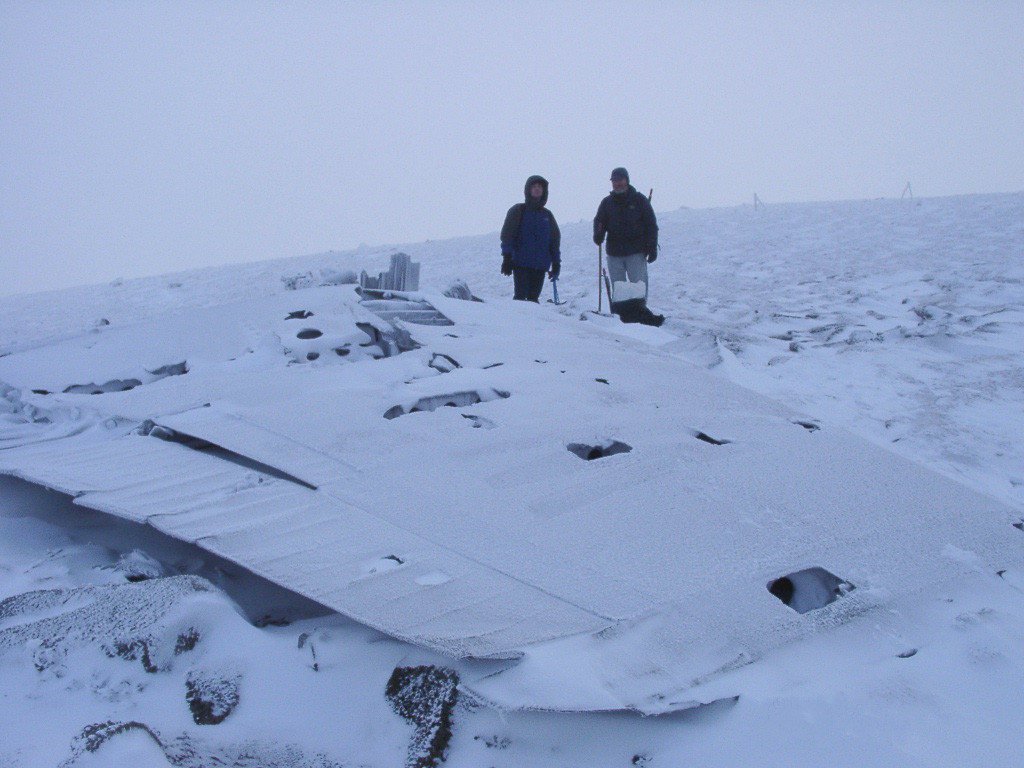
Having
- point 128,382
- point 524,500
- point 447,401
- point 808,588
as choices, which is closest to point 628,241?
point 447,401

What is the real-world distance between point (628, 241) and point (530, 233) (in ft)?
2.72

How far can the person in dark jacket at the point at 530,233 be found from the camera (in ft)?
19.1

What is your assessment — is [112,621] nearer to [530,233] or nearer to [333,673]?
[333,673]

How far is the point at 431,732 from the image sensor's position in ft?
4.38

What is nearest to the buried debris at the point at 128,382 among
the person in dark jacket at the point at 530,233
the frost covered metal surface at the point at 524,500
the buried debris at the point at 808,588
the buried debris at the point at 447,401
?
the frost covered metal surface at the point at 524,500

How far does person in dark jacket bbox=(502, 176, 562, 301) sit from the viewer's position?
582cm

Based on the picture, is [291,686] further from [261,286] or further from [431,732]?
[261,286]

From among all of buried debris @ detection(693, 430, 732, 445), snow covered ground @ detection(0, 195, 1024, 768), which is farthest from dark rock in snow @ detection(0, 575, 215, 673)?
buried debris @ detection(693, 430, 732, 445)

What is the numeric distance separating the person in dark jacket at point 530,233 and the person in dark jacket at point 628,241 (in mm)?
446

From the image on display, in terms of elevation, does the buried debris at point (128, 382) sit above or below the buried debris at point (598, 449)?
above

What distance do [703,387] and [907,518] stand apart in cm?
131

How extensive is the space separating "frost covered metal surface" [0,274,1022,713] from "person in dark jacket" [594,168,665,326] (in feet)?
7.53

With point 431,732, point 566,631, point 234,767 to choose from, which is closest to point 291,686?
point 234,767

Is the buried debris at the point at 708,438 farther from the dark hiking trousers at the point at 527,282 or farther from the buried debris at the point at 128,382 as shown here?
the dark hiking trousers at the point at 527,282
